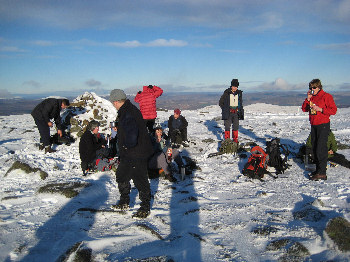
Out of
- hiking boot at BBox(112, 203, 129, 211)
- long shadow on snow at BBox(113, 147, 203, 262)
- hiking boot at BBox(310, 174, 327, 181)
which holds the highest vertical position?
hiking boot at BBox(310, 174, 327, 181)

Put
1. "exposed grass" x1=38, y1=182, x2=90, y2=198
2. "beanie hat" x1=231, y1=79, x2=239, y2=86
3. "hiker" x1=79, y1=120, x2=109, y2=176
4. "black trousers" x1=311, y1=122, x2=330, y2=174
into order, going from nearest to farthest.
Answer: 1. "exposed grass" x1=38, y1=182, x2=90, y2=198
2. "black trousers" x1=311, y1=122, x2=330, y2=174
3. "hiker" x1=79, y1=120, x2=109, y2=176
4. "beanie hat" x1=231, y1=79, x2=239, y2=86

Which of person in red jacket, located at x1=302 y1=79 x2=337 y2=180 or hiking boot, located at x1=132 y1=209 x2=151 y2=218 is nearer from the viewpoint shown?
hiking boot, located at x1=132 y1=209 x2=151 y2=218

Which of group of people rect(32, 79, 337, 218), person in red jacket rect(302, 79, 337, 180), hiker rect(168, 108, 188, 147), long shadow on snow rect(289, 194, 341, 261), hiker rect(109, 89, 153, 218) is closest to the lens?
long shadow on snow rect(289, 194, 341, 261)

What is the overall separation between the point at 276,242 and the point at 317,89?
449 centimetres

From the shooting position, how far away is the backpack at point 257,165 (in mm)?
7727

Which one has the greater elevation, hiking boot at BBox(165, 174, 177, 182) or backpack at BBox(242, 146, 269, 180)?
backpack at BBox(242, 146, 269, 180)

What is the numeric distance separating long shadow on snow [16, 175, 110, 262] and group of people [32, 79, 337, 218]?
0.81m

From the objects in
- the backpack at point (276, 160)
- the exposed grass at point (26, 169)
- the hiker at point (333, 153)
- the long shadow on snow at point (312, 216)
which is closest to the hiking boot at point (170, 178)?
the backpack at point (276, 160)

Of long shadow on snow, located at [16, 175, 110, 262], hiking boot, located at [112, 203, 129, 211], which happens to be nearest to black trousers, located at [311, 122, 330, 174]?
hiking boot, located at [112, 203, 129, 211]

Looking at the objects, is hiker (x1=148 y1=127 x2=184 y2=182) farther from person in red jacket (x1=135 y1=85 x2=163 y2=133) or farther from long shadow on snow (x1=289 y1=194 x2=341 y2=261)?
long shadow on snow (x1=289 y1=194 x2=341 y2=261)

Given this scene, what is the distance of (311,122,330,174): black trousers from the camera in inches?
273

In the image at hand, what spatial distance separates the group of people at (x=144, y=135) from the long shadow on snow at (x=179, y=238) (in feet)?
2.24

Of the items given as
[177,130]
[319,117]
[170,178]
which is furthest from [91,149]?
Result: [319,117]

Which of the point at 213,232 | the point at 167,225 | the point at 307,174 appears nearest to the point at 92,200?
the point at 167,225
